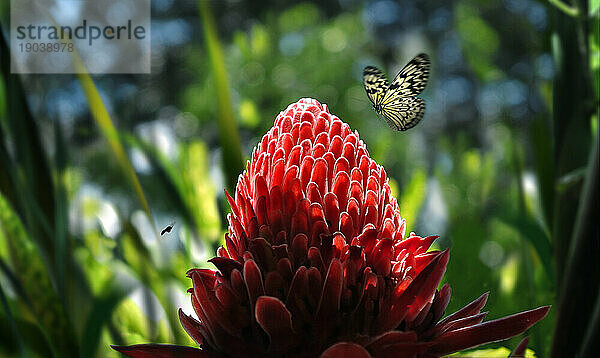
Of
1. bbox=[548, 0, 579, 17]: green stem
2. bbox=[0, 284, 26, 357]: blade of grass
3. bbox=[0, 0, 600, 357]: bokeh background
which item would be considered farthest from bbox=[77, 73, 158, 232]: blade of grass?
bbox=[548, 0, 579, 17]: green stem

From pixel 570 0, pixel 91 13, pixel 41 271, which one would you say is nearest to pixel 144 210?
pixel 41 271

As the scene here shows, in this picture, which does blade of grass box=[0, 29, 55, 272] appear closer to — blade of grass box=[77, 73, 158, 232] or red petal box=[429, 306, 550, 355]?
blade of grass box=[77, 73, 158, 232]

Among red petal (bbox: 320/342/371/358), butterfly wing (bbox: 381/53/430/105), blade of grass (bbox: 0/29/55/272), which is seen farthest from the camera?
blade of grass (bbox: 0/29/55/272)

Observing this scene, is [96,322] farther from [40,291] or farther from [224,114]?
[224,114]

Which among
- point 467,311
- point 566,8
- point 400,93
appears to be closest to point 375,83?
point 400,93

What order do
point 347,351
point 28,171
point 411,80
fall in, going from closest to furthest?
point 347,351 → point 411,80 → point 28,171

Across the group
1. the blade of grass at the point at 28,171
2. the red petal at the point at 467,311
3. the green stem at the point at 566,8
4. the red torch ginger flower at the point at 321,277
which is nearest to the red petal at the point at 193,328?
the red torch ginger flower at the point at 321,277

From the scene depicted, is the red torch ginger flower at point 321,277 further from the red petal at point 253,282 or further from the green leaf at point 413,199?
the green leaf at point 413,199
